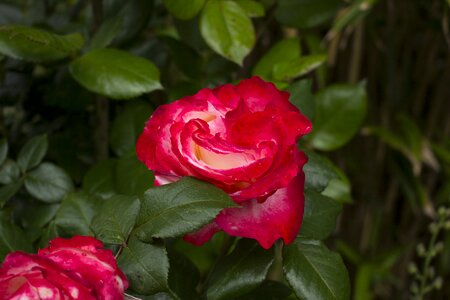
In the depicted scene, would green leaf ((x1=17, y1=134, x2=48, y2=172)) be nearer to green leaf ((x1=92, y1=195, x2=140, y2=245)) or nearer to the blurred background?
the blurred background

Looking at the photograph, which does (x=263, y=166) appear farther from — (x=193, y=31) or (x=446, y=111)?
(x=446, y=111)

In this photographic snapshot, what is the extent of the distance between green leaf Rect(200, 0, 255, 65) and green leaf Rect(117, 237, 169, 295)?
27 centimetres

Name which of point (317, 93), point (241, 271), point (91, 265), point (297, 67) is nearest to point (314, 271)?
point (241, 271)

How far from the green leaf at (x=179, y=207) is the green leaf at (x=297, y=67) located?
0.26 metres

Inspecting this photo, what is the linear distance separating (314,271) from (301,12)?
0.43 metres

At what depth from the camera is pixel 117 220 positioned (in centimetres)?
49

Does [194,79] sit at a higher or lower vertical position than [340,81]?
higher

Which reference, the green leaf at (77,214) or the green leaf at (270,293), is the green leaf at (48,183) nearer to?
the green leaf at (77,214)

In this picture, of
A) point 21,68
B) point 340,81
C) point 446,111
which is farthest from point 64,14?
point 446,111

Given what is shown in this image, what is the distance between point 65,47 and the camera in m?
0.66

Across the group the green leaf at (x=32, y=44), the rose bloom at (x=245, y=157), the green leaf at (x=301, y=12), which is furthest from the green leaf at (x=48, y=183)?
the green leaf at (x=301, y=12)

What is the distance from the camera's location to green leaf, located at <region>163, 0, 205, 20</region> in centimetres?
68

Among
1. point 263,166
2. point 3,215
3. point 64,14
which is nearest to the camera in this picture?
point 263,166

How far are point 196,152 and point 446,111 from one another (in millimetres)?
879
